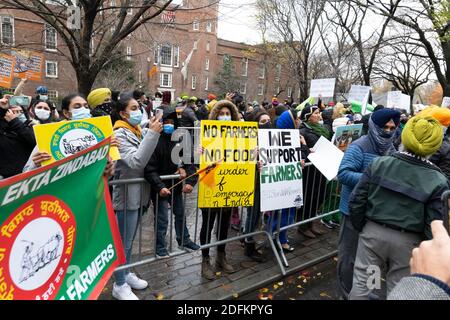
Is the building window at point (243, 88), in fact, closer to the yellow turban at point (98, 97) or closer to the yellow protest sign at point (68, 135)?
the yellow turban at point (98, 97)

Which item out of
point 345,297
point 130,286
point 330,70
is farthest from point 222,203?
point 330,70

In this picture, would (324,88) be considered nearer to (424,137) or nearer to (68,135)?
(424,137)

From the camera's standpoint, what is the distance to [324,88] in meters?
10.3

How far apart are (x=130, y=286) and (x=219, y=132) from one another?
1.95 meters

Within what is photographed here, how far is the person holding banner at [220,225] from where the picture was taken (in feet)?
12.8

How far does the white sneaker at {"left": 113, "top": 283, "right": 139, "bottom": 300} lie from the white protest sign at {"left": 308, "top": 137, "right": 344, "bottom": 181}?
264 centimetres

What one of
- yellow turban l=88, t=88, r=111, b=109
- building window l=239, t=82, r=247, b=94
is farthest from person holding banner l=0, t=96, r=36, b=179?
building window l=239, t=82, r=247, b=94

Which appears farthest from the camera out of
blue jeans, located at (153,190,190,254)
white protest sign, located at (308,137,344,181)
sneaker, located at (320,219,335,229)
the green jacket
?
sneaker, located at (320,219,335,229)

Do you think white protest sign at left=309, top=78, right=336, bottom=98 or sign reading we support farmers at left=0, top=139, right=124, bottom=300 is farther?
white protest sign at left=309, top=78, right=336, bottom=98

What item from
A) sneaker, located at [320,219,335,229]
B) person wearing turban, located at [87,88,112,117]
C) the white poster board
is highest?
the white poster board

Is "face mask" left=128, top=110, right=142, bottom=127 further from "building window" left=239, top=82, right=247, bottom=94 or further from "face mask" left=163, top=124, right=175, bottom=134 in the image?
"building window" left=239, top=82, right=247, bottom=94

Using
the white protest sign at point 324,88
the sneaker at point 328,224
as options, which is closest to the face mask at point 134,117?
the sneaker at point 328,224

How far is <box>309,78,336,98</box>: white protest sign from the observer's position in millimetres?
10164

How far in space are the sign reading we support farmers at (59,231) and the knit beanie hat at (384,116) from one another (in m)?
2.60
